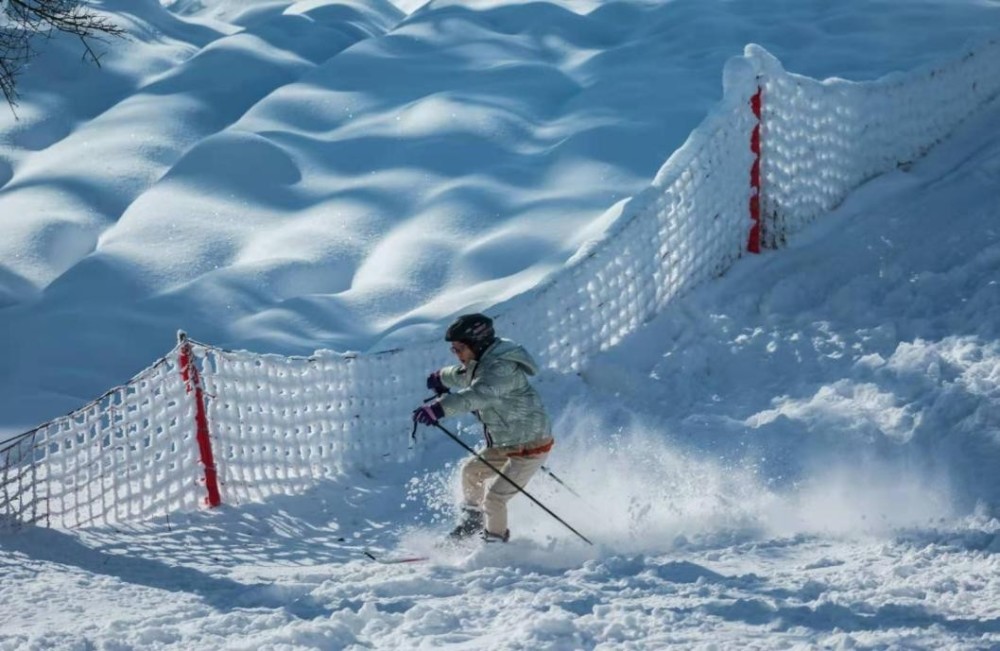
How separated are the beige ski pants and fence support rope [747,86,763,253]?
183 inches

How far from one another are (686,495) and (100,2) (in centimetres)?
2031

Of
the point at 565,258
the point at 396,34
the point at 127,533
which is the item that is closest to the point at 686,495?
the point at 127,533

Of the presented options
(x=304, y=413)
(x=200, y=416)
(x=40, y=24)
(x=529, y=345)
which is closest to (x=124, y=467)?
(x=200, y=416)

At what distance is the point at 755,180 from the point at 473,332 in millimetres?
4972

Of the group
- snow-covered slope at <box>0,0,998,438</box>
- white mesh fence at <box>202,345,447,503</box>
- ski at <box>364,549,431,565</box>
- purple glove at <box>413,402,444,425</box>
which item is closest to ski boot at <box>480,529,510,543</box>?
ski at <box>364,549,431,565</box>

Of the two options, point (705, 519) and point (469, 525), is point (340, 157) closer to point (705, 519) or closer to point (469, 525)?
point (469, 525)

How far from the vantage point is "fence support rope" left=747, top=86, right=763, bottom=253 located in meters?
11.3

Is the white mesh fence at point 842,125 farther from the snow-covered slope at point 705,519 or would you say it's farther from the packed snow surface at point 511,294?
the snow-covered slope at point 705,519

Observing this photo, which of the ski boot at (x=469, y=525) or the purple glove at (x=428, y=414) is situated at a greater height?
the purple glove at (x=428, y=414)

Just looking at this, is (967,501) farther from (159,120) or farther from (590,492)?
(159,120)

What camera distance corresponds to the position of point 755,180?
11.4m

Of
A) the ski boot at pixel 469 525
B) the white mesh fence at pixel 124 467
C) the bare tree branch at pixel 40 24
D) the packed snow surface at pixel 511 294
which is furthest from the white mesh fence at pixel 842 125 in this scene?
the bare tree branch at pixel 40 24

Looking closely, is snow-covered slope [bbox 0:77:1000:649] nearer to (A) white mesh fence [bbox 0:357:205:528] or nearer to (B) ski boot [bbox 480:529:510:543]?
(B) ski boot [bbox 480:529:510:543]

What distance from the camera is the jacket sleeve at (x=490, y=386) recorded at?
23.5ft
